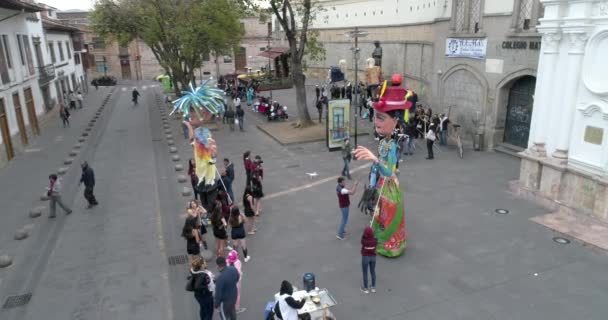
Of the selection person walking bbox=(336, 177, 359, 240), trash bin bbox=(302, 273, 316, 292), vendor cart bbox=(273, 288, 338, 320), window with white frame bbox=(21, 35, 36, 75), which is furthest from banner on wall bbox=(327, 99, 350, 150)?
window with white frame bbox=(21, 35, 36, 75)

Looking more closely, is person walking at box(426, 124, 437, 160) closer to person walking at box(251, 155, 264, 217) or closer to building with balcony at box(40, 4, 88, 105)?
person walking at box(251, 155, 264, 217)

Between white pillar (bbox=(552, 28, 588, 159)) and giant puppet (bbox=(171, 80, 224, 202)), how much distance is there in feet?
32.0

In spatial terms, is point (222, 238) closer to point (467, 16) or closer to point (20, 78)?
point (467, 16)

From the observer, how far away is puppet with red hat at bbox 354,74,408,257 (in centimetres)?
1013

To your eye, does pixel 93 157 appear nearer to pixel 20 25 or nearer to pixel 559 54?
pixel 20 25

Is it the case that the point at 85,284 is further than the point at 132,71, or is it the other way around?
the point at 132,71

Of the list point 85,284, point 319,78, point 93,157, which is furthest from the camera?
point 319,78

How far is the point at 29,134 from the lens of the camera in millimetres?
23875

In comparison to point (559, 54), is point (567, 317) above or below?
below

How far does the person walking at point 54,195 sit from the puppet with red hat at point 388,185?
363 inches

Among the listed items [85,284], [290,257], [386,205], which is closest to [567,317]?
[386,205]

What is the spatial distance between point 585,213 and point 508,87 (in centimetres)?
771

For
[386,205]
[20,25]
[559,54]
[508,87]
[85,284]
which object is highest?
[20,25]

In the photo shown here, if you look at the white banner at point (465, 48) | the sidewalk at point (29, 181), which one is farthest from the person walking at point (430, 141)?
the sidewalk at point (29, 181)
